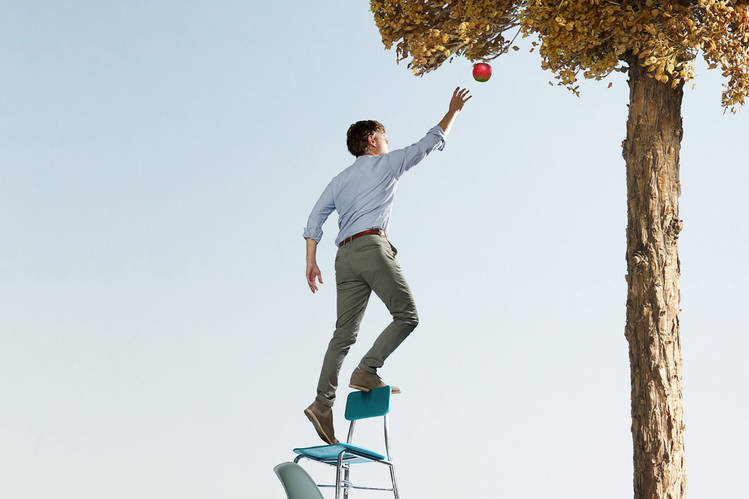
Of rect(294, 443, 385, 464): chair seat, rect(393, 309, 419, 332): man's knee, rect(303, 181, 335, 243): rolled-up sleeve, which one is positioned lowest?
rect(294, 443, 385, 464): chair seat

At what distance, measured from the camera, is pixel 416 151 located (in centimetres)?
496

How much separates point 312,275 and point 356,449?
44.3 inches

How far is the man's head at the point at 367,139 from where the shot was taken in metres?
5.23

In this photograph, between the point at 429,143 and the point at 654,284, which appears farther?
the point at 654,284

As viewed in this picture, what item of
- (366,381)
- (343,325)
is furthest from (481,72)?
(366,381)

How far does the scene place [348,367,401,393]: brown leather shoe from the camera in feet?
16.0

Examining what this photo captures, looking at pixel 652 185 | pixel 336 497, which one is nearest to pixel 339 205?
pixel 336 497

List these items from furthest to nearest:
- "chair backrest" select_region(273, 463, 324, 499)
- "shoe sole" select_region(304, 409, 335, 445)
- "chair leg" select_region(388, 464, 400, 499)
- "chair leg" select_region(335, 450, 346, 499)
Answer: "shoe sole" select_region(304, 409, 335, 445) < "chair leg" select_region(388, 464, 400, 499) < "chair leg" select_region(335, 450, 346, 499) < "chair backrest" select_region(273, 463, 324, 499)

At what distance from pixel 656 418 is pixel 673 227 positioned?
4.28ft

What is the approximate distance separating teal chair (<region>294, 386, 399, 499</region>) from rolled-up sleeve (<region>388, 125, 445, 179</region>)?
1368 mm

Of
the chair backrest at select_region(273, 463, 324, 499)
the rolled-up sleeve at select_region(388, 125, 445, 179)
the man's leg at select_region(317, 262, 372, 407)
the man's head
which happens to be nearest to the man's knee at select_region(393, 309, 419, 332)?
the man's leg at select_region(317, 262, 372, 407)

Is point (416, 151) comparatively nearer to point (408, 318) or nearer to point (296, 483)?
point (408, 318)

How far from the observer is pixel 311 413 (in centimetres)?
488

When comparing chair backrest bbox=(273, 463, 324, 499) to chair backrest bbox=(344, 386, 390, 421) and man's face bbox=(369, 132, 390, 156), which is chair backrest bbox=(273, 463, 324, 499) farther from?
man's face bbox=(369, 132, 390, 156)
